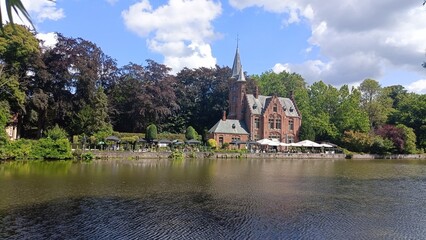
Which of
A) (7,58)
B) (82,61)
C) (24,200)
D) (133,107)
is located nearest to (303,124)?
(133,107)

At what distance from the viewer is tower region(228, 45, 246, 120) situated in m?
60.9

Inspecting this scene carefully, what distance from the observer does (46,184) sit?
62.1 feet

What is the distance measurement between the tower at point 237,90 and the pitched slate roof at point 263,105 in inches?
56.9

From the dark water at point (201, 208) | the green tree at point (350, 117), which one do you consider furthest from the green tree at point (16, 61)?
the green tree at point (350, 117)

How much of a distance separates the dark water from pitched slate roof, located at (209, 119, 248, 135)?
3334 cm

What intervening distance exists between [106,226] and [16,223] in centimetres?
258

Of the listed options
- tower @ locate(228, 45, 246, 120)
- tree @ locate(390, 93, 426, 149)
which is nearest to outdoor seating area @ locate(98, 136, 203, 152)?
tower @ locate(228, 45, 246, 120)

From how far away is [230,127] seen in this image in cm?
5712

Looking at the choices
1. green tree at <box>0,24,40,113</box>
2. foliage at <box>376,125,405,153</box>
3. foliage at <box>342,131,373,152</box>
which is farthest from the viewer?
foliage at <box>376,125,405,153</box>

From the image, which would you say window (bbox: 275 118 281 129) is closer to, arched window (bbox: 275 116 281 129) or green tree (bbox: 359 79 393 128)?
arched window (bbox: 275 116 281 129)

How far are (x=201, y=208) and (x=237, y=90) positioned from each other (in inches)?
1892

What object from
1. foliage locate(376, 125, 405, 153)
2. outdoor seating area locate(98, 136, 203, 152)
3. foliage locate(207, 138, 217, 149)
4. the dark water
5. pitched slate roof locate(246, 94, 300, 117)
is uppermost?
pitched slate roof locate(246, 94, 300, 117)

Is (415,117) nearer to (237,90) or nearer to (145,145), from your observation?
(237,90)

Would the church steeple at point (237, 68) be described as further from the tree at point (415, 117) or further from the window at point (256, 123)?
the tree at point (415, 117)
